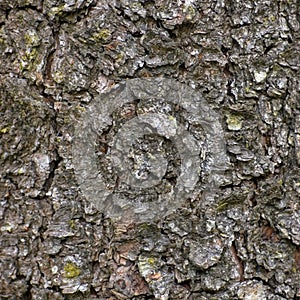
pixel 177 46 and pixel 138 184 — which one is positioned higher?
pixel 177 46

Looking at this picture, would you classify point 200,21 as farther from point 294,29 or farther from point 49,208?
point 49,208

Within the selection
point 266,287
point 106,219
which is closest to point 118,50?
point 106,219

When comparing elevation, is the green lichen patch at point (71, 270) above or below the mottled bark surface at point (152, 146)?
below

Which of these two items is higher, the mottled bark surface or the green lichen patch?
the mottled bark surface

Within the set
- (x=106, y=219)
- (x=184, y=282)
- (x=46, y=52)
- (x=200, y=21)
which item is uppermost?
(x=200, y=21)

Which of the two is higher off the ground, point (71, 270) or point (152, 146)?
point (152, 146)

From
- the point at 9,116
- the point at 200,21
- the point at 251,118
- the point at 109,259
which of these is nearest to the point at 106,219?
the point at 109,259

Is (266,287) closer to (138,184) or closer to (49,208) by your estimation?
(138,184)
